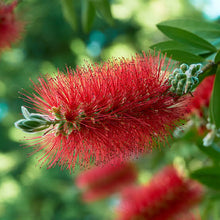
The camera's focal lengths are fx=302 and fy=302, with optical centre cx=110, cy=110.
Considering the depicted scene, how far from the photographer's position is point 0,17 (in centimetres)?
174

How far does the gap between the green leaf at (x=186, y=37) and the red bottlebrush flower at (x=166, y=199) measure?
47.3 inches

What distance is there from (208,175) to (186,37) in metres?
0.68

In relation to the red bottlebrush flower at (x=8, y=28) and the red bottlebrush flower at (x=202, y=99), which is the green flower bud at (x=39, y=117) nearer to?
the red bottlebrush flower at (x=202, y=99)

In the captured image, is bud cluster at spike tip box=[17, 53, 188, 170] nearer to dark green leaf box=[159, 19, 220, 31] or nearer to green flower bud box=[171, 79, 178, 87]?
green flower bud box=[171, 79, 178, 87]

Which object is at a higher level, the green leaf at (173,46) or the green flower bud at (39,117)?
the green leaf at (173,46)

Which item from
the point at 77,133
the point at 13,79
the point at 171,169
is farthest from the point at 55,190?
the point at 77,133

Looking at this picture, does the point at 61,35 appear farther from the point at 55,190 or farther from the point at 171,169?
the point at 171,169

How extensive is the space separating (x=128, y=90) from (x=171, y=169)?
1.33m

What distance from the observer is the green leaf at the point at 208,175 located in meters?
1.39

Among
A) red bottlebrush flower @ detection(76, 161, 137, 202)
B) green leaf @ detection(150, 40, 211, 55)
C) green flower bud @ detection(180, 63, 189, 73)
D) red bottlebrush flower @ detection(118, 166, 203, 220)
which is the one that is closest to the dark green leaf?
green leaf @ detection(150, 40, 211, 55)

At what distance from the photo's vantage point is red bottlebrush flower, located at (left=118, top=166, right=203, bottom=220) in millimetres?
2086

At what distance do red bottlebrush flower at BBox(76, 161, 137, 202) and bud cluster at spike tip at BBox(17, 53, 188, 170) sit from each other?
2687mm

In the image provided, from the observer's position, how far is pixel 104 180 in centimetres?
366

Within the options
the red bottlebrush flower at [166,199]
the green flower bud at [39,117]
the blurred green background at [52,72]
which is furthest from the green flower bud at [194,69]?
the blurred green background at [52,72]
